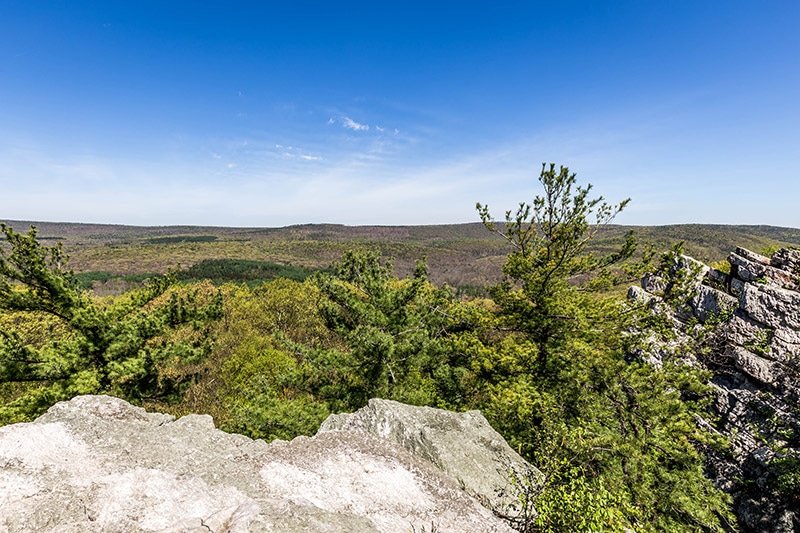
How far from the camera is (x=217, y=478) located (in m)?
5.41

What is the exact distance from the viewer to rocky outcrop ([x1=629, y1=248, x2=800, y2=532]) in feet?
37.2

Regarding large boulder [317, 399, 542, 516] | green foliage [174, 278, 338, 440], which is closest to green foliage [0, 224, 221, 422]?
green foliage [174, 278, 338, 440]

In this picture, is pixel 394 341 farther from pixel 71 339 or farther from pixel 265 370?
pixel 71 339

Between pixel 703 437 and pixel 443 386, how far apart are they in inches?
351

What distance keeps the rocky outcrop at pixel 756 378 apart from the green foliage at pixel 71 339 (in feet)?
61.7

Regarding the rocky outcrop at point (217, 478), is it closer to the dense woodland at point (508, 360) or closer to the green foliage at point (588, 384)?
the dense woodland at point (508, 360)

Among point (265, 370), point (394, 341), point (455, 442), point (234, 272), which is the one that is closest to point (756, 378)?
point (455, 442)

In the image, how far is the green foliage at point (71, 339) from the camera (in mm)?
11680

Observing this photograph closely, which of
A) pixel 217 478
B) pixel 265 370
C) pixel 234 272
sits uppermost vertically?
pixel 217 478

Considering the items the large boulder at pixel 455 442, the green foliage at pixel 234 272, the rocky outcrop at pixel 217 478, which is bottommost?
the green foliage at pixel 234 272

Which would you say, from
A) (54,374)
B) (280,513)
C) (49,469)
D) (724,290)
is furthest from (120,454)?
(724,290)

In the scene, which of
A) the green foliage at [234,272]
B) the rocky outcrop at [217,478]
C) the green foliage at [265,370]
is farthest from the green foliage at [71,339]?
the green foliage at [234,272]

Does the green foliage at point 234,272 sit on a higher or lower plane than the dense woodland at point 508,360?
lower

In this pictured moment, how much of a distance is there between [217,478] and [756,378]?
713 inches
